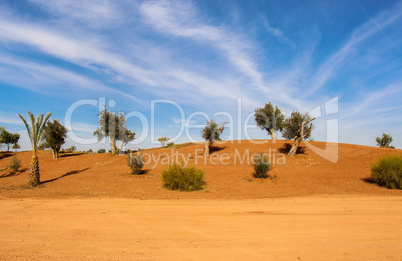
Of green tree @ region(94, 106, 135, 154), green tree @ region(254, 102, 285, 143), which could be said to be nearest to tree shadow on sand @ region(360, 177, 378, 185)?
green tree @ region(254, 102, 285, 143)

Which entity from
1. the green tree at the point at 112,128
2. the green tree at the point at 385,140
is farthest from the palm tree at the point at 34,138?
the green tree at the point at 385,140

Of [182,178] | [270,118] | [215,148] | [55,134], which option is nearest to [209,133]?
[215,148]

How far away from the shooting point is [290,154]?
87.2 feet

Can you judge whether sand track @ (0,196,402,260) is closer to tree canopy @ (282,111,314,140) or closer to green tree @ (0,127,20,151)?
tree canopy @ (282,111,314,140)

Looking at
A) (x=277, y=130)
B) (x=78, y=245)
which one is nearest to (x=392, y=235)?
(x=78, y=245)

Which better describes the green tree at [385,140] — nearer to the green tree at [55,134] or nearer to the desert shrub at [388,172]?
the desert shrub at [388,172]

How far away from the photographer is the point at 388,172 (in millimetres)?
15172

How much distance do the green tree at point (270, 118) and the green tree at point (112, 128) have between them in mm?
19260

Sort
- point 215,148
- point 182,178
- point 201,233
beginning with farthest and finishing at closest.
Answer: point 215,148, point 182,178, point 201,233

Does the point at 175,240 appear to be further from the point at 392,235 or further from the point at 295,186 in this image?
the point at 295,186

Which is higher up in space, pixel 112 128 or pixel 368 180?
pixel 112 128

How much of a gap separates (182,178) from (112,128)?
21.8m

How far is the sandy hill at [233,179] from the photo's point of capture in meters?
13.8

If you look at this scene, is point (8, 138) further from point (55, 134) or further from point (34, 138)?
point (34, 138)
